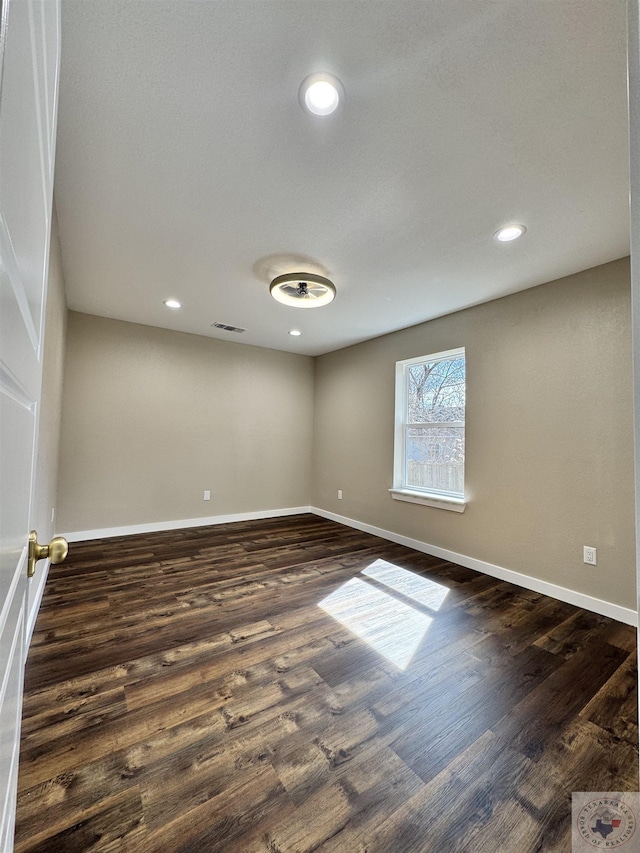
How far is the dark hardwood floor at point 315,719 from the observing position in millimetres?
1061

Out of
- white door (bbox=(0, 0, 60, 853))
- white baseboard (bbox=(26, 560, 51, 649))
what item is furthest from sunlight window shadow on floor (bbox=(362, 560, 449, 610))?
white door (bbox=(0, 0, 60, 853))

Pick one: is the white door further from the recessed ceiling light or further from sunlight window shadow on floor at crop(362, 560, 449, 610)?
sunlight window shadow on floor at crop(362, 560, 449, 610)

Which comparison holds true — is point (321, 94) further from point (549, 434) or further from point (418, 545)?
point (418, 545)

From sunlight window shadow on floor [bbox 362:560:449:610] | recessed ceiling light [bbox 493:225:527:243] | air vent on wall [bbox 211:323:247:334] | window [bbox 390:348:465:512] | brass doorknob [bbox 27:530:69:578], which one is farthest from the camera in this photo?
air vent on wall [bbox 211:323:247:334]

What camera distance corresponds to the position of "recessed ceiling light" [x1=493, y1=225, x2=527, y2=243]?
2.06 meters

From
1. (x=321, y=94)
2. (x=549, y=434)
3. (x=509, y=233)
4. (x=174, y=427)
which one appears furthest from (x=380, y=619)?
(x=174, y=427)

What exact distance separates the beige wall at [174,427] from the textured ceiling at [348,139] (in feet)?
4.65

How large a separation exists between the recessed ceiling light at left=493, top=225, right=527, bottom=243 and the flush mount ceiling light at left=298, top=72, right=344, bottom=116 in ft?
4.21

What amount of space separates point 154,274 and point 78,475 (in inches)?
92.4

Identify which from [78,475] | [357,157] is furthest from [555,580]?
[78,475]

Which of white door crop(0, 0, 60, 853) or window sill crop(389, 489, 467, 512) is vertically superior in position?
white door crop(0, 0, 60, 853)

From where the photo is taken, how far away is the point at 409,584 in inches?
110

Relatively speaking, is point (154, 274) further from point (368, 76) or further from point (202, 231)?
point (368, 76)

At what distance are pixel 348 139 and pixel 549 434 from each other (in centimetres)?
244
